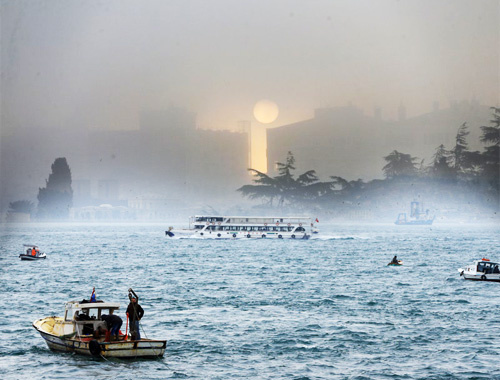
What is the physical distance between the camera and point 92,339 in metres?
36.3

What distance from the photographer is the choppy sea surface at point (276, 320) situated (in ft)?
118

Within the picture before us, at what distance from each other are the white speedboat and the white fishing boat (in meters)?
48.2

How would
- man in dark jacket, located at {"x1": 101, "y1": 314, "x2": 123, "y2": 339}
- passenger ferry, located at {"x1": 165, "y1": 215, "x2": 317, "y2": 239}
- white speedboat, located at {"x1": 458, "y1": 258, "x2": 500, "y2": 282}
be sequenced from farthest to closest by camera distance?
passenger ferry, located at {"x1": 165, "y1": 215, "x2": 317, "y2": 239}, white speedboat, located at {"x1": 458, "y1": 258, "x2": 500, "y2": 282}, man in dark jacket, located at {"x1": 101, "y1": 314, "x2": 123, "y2": 339}

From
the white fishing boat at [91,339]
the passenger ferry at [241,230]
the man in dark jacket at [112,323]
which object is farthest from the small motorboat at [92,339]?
the passenger ferry at [241,230]

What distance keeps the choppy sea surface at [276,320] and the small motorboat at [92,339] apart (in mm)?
511

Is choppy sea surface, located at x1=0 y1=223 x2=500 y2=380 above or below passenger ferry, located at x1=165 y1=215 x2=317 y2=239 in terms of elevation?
below

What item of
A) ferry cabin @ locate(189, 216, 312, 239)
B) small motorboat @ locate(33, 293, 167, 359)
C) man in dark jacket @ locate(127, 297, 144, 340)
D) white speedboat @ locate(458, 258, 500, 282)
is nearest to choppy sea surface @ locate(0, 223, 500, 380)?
small motorboat @ locate(33, 293, 167, 359)

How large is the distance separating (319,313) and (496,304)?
50.3ft

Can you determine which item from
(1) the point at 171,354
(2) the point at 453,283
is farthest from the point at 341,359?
(2) the point at 453,283

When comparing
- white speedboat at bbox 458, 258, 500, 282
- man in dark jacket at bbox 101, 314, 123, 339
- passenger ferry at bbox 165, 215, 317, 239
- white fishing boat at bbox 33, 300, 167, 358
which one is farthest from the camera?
passenger ferry at bbox 165, 215, 317, 239

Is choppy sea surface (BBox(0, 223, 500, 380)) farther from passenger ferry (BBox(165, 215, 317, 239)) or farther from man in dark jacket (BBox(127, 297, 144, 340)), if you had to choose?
passenger ferry (BBox(165, 215, 317, 239))

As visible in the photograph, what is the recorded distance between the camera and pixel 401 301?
62094mm

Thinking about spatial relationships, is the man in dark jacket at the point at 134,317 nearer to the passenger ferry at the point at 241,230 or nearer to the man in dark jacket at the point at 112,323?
the man in dark jacket at the point at 112,323

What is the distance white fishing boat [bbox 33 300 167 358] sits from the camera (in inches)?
1405
